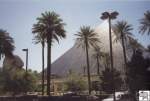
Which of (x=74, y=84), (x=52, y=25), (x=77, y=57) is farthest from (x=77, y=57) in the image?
(x=52, y=25)

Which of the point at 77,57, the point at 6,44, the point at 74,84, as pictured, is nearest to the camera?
the point at 6,44

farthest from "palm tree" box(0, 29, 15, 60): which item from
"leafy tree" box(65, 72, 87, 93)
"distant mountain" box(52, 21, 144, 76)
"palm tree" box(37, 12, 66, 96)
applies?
"distant mountain" box(52, 21, 144, 76)

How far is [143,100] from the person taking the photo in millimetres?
22375

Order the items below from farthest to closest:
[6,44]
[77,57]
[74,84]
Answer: [77,57] < [74,84] < [6,44]

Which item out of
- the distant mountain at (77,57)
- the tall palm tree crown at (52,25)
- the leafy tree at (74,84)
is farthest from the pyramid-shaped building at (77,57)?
the tall palm tree crown at (52,25)

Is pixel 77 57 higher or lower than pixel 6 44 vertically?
higher

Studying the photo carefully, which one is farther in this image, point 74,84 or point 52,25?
point 74,84

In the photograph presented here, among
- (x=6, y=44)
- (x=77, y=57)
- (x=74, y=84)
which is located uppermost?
(x=77, y=57)

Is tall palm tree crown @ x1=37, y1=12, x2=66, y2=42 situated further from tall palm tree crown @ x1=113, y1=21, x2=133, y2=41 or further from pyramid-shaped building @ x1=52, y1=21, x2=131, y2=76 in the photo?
pyramid-shaped building @ x1=52, y1=21, x2=131, y2=76

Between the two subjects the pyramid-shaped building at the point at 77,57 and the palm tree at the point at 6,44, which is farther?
the pyramid-shaped building at the point at 77,57

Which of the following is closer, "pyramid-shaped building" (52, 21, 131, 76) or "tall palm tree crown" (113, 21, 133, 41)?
"tall palm tree crown" (113, 21, 133, 41)

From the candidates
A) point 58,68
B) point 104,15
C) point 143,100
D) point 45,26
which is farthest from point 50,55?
point 58,68

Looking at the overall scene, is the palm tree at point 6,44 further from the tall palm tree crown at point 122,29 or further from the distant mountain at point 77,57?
the distant mountain at point 77,57

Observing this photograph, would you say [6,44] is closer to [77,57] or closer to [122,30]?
[122,30]
